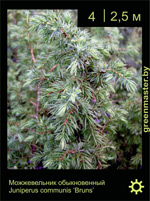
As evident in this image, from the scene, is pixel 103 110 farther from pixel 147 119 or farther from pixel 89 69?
pixel 147 119

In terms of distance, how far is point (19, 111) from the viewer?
131 cm

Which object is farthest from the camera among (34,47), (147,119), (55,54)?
(34,47)

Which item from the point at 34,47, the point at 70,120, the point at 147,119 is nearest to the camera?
the point at 70,120

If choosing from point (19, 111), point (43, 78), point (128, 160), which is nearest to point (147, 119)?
point (128, 160)

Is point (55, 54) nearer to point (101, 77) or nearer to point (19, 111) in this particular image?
point (101, 77)

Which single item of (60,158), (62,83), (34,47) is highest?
(34,47)

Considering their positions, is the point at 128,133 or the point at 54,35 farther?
the point at 128,133

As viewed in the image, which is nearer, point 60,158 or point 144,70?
point 60,158

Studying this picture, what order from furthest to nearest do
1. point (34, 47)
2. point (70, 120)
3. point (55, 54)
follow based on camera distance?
point (34, 47) → point (55, 54) → point (70, 120)

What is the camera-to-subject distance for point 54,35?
33.4 inches

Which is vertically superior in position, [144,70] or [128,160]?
[144,70]

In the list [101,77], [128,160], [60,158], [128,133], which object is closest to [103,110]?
[101,77]

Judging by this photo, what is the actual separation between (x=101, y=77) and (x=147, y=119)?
0.56 metres

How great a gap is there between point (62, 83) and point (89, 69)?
15 cm
